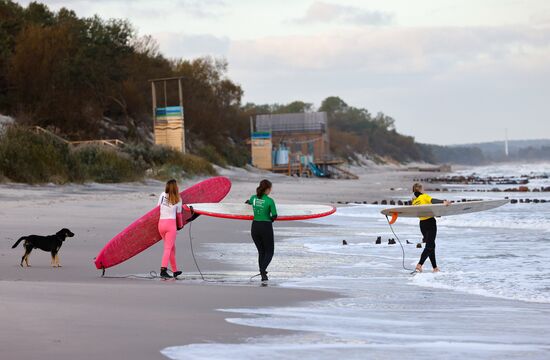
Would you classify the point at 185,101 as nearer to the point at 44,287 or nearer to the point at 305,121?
the point at 305,121

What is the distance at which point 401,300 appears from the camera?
366 inches

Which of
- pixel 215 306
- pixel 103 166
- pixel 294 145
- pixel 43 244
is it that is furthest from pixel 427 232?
pixel 294 145

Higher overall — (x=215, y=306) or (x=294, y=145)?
(x=294, y=145)

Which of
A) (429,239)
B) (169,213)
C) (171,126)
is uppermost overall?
(171,126)

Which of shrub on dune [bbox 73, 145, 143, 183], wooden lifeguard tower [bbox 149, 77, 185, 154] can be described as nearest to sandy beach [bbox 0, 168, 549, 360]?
shrub on dune [bbox 73, 145, 143, 183]

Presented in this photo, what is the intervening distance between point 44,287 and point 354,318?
3067mm

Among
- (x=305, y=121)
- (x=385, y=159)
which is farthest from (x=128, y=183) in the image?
(x=385, y=159)

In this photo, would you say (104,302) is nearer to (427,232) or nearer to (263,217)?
(263,217)

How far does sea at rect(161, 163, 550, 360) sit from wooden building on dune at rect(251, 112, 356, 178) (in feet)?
139

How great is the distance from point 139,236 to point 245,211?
1.44 m

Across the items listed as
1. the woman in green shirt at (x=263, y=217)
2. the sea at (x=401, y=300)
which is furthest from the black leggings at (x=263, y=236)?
the sea at (x=401, y=300)

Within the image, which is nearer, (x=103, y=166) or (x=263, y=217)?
(x=263, y=217)

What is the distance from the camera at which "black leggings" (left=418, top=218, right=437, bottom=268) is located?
11930 millimetres

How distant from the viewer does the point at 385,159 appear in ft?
443
